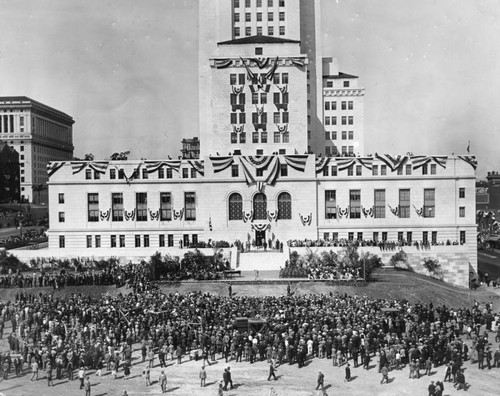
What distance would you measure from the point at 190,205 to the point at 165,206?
3275 mm

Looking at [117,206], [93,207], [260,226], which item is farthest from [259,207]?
[93,207]

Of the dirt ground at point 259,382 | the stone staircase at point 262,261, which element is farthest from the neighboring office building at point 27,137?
the dirt ground at point 259,382

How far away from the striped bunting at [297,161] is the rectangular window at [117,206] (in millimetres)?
22256

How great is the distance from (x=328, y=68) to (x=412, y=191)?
130 feet

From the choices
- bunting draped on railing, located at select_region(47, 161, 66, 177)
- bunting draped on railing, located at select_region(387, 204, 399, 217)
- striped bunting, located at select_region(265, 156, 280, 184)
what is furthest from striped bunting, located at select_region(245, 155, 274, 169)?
bunting draped on railing, located at select_region(47, 161, 66, 177)

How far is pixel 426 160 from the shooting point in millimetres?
79500

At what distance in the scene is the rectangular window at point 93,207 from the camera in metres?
81.4

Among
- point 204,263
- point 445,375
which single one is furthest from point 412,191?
point 445,375

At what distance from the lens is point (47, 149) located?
182 meters

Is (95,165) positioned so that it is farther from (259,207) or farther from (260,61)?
(260,61)

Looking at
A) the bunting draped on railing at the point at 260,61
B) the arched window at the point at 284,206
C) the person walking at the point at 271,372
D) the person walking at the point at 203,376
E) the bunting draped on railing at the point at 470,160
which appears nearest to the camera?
the person walking at the point at 203,376

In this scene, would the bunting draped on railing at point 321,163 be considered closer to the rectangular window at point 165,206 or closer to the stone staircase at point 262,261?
the stone staircase at point 262,261

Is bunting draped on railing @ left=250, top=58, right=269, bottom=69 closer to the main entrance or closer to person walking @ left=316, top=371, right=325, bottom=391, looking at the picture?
the main entrance

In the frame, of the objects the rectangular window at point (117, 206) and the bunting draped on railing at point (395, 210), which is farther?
the rectangular window at point (117, 206)
